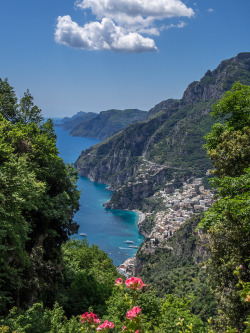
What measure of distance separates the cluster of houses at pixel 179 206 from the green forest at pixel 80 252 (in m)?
78.8

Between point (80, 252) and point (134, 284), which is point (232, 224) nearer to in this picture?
point (134, 284)

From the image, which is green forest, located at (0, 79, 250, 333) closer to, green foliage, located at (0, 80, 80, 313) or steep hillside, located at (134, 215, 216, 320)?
green foliage, located at (0, 80, 80, 313)

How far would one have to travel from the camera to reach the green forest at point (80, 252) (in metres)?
8.58

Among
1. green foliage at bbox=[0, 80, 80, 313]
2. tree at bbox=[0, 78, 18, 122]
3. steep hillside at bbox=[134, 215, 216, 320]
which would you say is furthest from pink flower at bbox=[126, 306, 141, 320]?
steep hillside at bbox=[134, 215, 216, 320]

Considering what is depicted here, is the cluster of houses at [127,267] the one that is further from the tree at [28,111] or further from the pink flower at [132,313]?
the pink flower at [132,313]

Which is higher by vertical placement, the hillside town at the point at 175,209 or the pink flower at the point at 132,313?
the pink flower at the point at 132,313

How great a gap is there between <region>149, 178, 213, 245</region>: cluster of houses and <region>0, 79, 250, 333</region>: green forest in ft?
259

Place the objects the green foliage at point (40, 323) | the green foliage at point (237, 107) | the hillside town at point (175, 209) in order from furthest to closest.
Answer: the hillside town at point (175, 209) < the green foliage at point (237, 107) < the green foliage at point (40, 323)

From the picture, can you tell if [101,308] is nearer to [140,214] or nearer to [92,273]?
[92,273]

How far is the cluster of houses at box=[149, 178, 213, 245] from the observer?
108938mm

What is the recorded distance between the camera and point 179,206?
136625 millimetres

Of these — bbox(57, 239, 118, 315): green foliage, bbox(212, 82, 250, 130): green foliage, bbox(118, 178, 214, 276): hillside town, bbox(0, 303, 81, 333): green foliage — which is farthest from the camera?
bbox(118, 178, 214, 276): hillside town

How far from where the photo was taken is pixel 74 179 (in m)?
20.0

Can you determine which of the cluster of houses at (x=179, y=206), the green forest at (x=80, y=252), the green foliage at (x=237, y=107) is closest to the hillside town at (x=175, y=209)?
the cluster of houses at (x=179, y=206)
